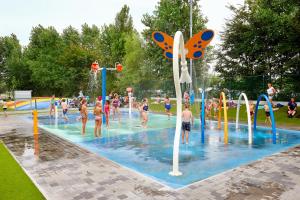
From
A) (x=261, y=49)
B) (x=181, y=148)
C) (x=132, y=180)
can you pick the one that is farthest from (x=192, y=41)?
(x=261, y=49)

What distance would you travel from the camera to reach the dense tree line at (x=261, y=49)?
934 inches

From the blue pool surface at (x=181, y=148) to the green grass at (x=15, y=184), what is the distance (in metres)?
3.10

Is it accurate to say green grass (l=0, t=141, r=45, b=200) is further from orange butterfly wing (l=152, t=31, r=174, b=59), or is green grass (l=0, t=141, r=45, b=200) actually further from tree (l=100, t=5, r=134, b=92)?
tree (l=100, t=5, r=134, b=92)

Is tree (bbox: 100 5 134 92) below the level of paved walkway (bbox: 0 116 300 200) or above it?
above

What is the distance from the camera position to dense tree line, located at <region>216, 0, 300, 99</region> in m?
23.7

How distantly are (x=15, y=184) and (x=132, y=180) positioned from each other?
10.7 feet

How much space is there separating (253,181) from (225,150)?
12.3ft

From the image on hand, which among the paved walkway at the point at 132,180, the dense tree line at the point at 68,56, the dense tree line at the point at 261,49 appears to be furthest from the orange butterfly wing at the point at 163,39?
the dense tree line at the point at 68,56

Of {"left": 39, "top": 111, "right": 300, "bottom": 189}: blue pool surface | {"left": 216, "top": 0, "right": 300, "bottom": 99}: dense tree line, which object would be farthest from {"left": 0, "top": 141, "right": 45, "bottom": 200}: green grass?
{"left": 216, "top": 0, "right": 300, "bottom": 99}: dense tree line

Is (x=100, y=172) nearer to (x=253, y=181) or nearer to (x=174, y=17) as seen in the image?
(x=253, y=181)

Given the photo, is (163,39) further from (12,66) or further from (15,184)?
(12,66)

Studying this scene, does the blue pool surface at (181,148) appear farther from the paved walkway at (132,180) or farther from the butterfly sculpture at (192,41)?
the butterfly sculpture at (192,41)

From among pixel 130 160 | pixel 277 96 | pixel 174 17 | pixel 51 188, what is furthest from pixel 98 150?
pixel 174 17

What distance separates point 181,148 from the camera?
11.8 metres
